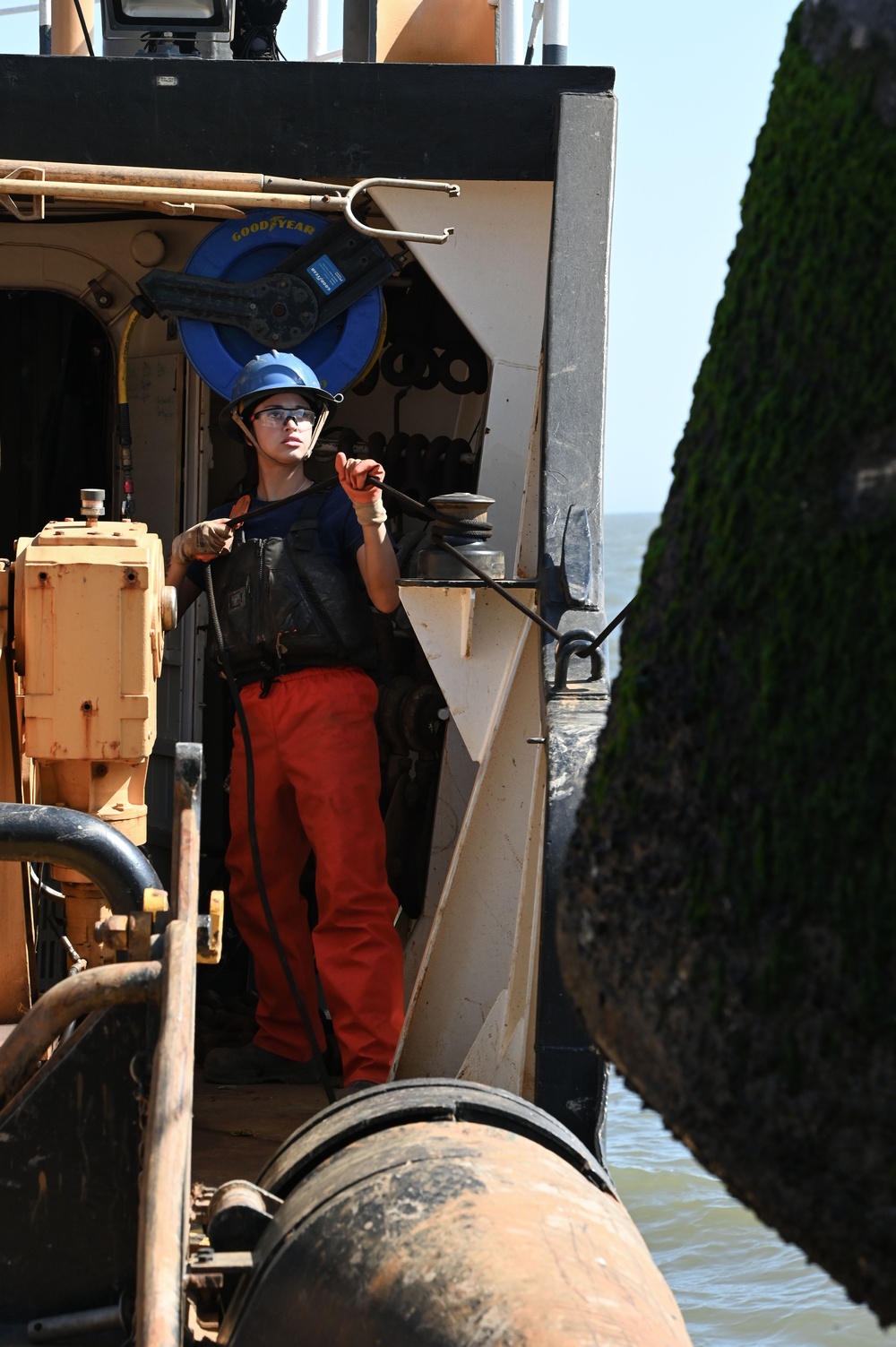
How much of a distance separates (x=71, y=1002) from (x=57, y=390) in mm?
4768

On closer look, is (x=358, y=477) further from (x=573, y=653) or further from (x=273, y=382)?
(x=573, y=653)

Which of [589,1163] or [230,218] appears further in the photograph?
[230,218]

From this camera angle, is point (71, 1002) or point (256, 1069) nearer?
point (71, 1002)

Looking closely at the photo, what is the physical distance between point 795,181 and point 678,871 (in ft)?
1.48

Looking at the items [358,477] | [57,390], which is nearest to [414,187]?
→ [358,477]

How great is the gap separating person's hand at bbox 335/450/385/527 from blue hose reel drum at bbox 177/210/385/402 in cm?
72

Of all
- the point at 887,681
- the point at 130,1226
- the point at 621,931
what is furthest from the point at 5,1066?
Result: the point at 887,681

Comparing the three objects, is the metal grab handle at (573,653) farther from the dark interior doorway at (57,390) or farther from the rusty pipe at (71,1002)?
the dark interior doorway at (57,390)

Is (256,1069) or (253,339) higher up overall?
(253,339)

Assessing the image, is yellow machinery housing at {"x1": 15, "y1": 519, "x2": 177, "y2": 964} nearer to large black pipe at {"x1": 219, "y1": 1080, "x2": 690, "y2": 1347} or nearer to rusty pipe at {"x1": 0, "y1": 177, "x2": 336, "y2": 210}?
large black pipe at {"x1": 219, "y1": 1080, "x2": 690, "y2": 1347}

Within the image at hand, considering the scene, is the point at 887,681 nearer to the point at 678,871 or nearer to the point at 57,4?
the point at 678,871

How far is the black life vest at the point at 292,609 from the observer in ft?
14.1

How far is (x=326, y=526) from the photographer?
445 centimetres

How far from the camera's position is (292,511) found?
4.51 meters
